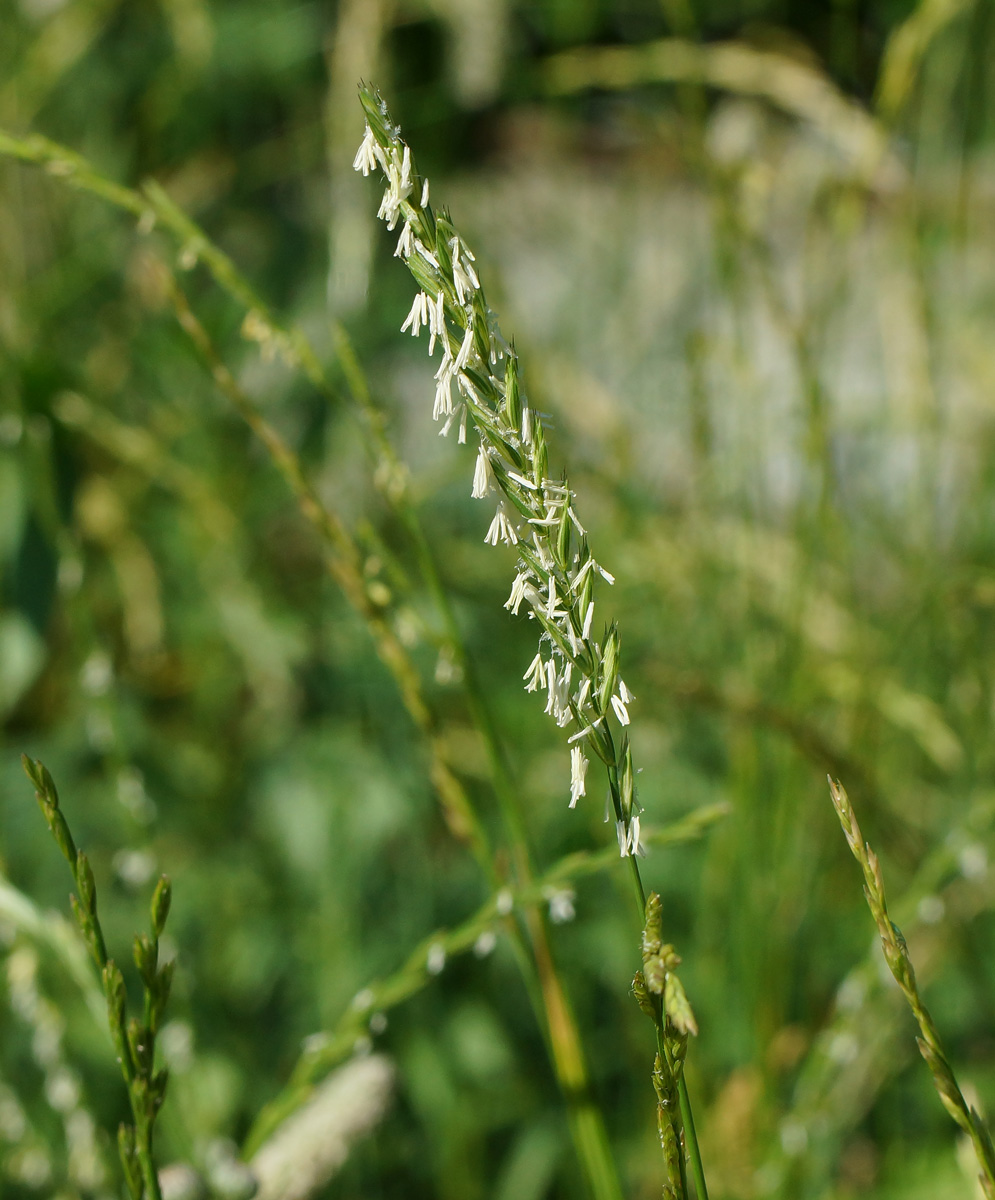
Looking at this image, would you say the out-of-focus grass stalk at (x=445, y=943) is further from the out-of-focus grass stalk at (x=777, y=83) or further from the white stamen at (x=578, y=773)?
the out-of-focus grass stalk at (x=777, y=83)

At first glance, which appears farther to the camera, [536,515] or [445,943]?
[445,943]

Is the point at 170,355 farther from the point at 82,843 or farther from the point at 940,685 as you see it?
the point at 940,685

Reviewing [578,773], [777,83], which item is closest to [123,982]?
[578,773]

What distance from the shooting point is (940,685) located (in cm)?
88

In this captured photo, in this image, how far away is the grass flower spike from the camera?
198 millimetres

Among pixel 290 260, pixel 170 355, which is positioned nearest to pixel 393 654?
pixel 170 355

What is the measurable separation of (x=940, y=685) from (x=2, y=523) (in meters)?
0.68

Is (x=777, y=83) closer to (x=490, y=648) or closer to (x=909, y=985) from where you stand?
(x=490, y=648)

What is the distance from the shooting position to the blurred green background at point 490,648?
1.94 feet

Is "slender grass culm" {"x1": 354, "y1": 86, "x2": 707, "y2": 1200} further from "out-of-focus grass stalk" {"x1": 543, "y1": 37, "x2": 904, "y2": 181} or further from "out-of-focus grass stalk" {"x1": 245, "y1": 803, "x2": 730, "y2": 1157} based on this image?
"out-of-focus grass stalk" {"x1": 543, "y1": 37, "x2": 904, "y2": 181}

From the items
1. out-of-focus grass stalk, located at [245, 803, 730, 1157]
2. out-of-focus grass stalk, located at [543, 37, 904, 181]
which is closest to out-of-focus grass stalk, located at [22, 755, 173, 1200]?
out-of-focus grass stalk, located at [245, 803, 730, 1157]

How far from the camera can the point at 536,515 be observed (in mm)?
203

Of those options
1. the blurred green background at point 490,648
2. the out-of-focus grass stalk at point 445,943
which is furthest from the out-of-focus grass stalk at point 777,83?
the out-of-focus grass stalk at point 445,943

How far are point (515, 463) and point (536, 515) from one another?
0.01m
